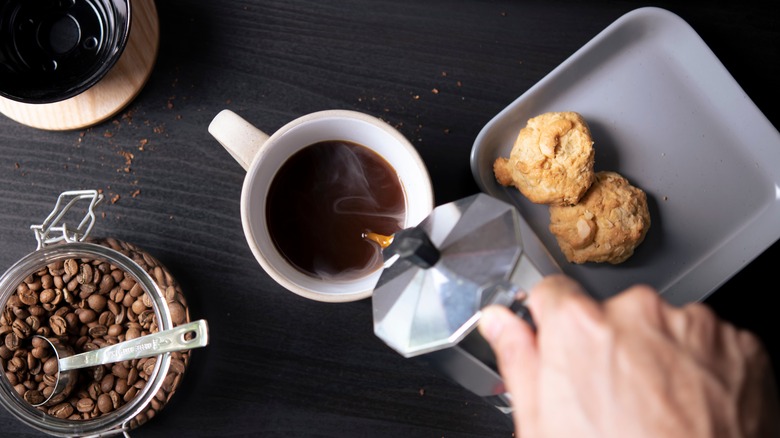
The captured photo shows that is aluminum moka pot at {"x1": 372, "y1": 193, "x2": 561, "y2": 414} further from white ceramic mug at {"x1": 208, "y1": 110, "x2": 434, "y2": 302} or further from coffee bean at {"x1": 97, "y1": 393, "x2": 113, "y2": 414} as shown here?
coffee bean at {"x1": 97, "y1": 393, "x2": 113, "y2": 414}

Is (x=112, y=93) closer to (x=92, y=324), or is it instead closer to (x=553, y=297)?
(x=92, y=324)

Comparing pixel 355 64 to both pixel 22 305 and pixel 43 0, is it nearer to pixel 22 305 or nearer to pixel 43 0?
pixel 43 0

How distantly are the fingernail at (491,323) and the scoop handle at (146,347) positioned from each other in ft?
1.26

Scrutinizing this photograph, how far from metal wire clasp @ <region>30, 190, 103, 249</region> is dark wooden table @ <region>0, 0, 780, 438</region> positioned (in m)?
0.03

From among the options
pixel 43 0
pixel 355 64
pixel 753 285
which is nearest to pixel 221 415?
pixel 355 64

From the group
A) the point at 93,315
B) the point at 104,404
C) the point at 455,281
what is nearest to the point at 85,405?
the point at 104,404

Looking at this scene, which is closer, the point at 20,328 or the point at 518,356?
the point at 518,356

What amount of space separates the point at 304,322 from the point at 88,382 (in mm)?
324

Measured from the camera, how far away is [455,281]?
670mm

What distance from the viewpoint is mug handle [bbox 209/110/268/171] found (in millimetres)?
893

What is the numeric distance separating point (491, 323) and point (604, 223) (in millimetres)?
458

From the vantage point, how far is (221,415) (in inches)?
40.2

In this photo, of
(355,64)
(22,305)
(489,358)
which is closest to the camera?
(489,358)

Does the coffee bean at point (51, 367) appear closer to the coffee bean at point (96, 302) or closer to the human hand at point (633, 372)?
the coffee bean at point (96, 302)
